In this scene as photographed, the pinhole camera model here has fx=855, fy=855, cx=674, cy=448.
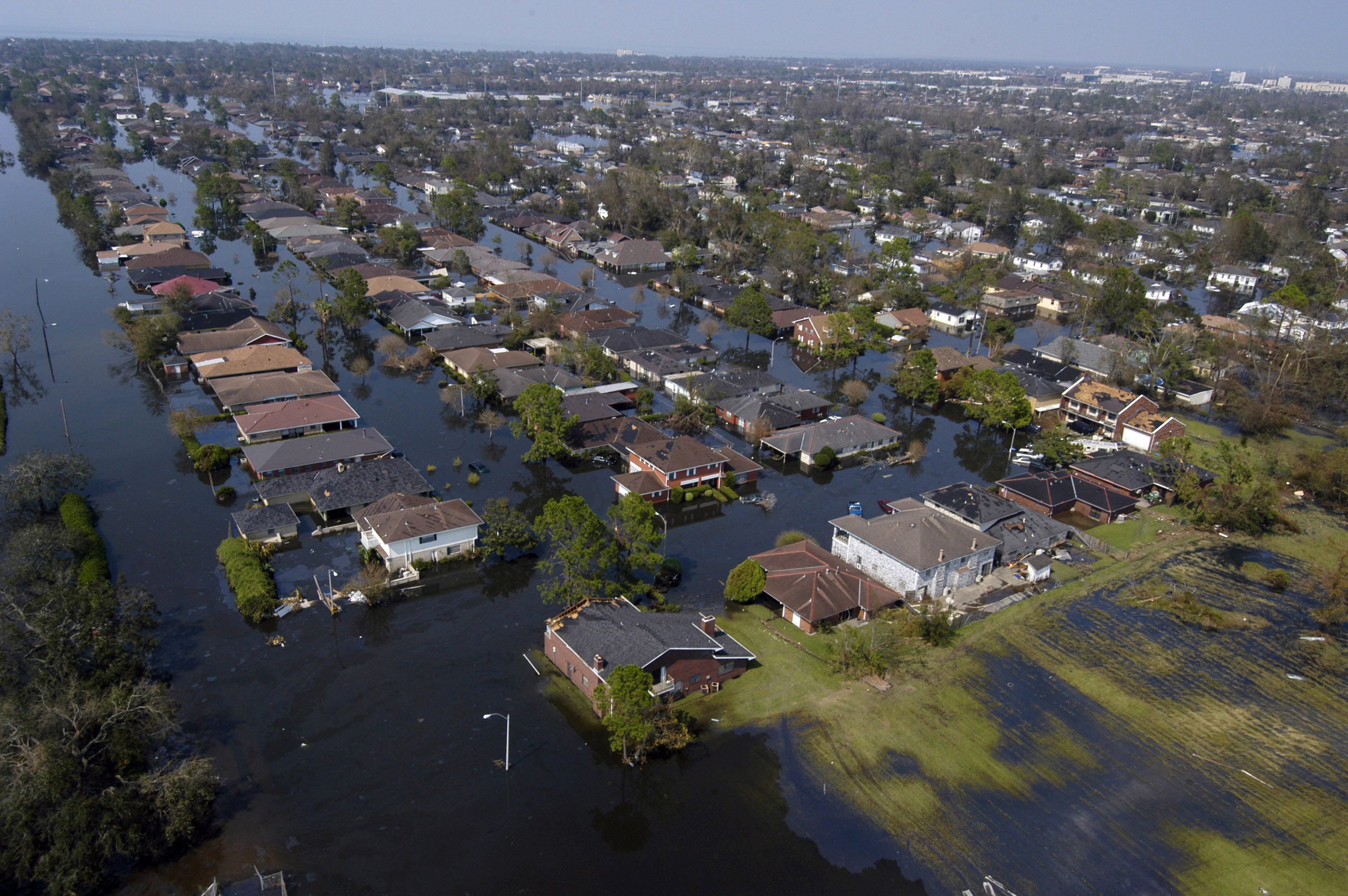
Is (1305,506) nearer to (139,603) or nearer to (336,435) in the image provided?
(336,435)

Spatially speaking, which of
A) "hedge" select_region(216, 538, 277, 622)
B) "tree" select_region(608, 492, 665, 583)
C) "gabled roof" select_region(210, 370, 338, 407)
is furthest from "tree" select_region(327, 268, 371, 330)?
"tree" select_region(608, 492, 665, 583)

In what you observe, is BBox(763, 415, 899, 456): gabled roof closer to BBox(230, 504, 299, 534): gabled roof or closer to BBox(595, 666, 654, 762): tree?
BBox(595, 666, 654, 762): tree

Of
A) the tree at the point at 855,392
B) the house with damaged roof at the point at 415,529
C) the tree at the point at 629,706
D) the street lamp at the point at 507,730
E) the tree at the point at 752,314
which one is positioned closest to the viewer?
the tree at the point at 629,706

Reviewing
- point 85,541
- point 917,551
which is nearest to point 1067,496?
point 917,551

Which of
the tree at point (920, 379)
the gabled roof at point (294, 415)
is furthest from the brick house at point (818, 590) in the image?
the gabled roof at point (294, 415)

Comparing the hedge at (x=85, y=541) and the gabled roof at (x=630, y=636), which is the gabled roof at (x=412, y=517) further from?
the hedge at (x=85, y=541)

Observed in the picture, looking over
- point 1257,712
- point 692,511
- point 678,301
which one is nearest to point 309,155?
point 678,301
